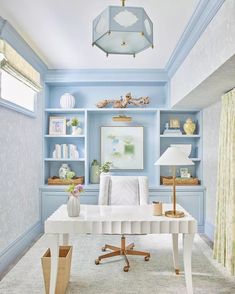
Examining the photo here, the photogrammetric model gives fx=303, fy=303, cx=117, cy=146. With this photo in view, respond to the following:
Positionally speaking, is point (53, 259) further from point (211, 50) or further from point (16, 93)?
point (211, 50)

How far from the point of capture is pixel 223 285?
2.92m

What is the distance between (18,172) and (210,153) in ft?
9.20

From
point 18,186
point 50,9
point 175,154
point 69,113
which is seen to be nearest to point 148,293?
point 175,154

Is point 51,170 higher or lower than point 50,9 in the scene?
lower

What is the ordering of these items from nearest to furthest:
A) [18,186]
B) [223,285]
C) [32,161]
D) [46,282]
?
[46,282] < [223,285] < [18,186] < [32,161]

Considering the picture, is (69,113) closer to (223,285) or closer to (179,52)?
(179,52)

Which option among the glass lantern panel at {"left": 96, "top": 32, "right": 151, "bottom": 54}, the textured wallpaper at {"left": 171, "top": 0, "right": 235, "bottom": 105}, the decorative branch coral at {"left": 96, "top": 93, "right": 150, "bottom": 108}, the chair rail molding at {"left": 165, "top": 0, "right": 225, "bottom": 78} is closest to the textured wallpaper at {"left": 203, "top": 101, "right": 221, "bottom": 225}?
the textured wallpaper at {"left": 171, "top": 0, "right": 235, "bottom": 105}

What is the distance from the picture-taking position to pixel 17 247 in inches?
148

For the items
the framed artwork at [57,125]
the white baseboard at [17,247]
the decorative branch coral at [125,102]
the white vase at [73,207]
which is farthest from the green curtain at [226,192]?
the framed artwork at [57,125]

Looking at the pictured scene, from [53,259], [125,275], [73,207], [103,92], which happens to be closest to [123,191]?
[125,275]

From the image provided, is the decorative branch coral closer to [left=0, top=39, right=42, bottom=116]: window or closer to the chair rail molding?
the chair rail molding

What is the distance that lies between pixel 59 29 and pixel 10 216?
2201mm

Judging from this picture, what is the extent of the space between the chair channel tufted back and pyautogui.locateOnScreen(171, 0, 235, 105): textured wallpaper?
4.32 ft

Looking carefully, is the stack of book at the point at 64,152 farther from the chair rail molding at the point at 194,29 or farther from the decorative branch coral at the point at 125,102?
the chair rail molding at the point at 194,29
